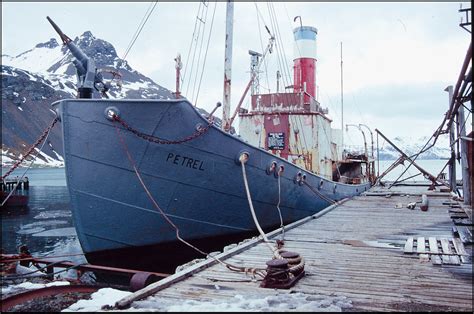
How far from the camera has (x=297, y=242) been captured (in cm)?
729

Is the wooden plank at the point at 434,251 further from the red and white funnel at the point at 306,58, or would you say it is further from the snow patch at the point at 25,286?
the red and white funnel at the point at 306,58

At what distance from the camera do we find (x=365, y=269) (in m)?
5.29

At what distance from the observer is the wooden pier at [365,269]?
162 inches

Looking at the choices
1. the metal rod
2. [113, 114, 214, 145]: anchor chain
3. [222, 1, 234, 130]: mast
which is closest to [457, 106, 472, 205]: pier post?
the metal rod

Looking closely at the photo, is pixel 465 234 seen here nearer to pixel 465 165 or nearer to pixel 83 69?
pixel 465 165

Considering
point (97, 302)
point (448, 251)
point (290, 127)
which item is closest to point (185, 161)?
point (97, 302)

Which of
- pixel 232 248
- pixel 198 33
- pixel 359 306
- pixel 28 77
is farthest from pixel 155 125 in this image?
pixel 28 77

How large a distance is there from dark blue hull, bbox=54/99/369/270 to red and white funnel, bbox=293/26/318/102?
24.2ft

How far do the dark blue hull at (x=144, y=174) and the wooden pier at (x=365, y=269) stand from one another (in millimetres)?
1853

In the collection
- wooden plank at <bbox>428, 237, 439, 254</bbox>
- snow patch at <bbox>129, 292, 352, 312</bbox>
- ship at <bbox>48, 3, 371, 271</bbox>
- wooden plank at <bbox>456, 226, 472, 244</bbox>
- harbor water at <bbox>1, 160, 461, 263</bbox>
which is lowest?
harbor water at <bbox>1, 160, 461, 263</bbox>

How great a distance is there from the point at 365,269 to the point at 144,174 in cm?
451

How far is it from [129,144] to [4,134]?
156m

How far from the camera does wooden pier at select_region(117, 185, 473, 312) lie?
411cm

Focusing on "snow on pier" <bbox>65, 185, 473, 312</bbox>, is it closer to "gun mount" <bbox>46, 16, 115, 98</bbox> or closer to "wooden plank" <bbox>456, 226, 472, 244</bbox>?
"wooden plank" <bbox>456, 226, 472, 244</bbox>
